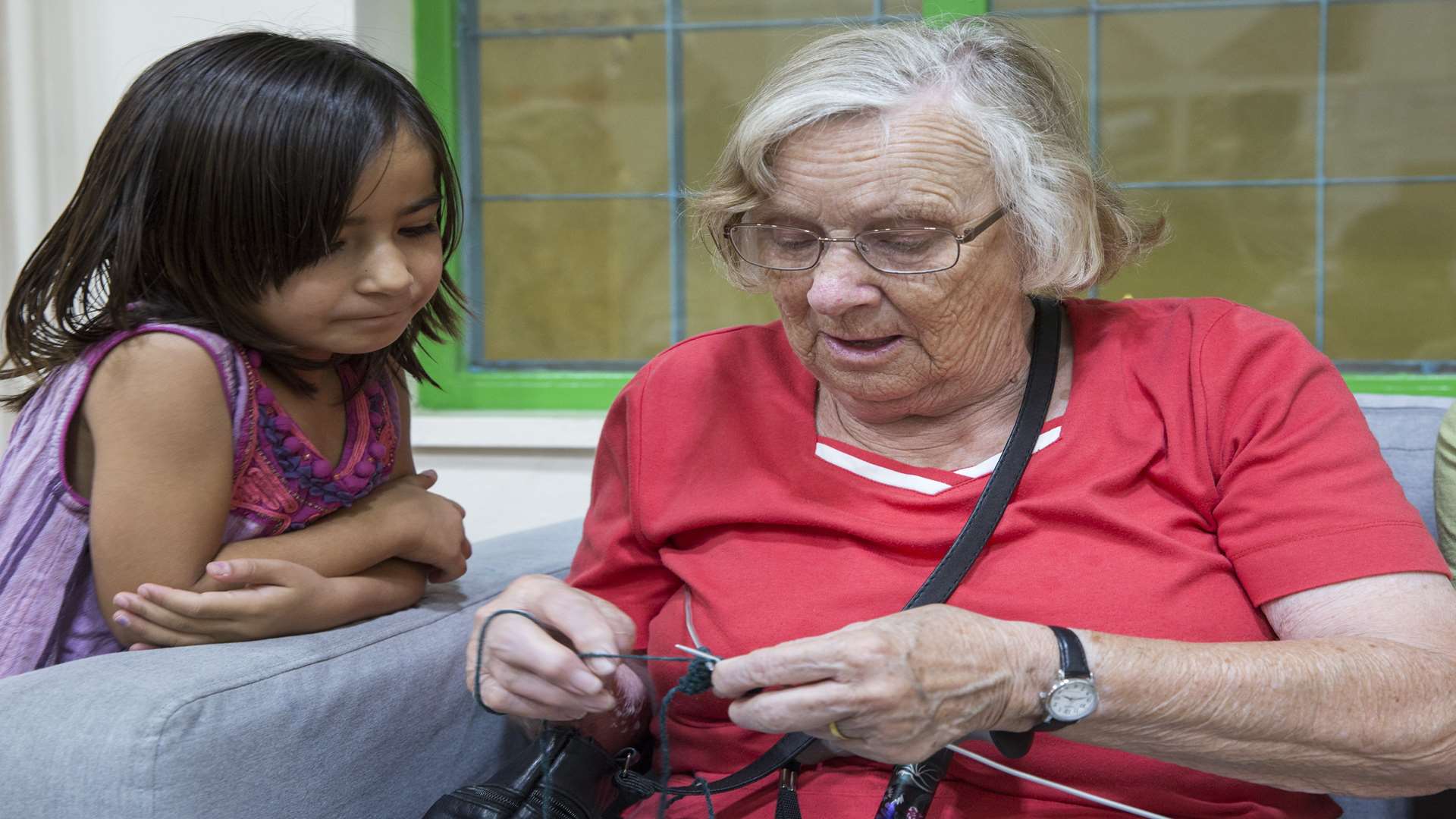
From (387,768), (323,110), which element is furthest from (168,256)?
(387,768)

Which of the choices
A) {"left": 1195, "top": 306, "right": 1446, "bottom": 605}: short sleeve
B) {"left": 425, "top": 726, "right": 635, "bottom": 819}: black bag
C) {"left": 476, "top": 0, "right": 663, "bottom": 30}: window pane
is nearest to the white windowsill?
{"left": 476, "top": 0, "right": 663, "bottom": 30}: window pane

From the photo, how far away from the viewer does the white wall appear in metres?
2.54

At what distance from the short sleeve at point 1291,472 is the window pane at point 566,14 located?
1713 mm

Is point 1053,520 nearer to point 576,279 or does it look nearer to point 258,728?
point 258,728

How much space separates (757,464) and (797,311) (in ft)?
0.69

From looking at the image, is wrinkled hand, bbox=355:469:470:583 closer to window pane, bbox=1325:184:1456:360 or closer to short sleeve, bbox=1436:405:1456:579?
short sleeve, bbox=1436:405:1456:579

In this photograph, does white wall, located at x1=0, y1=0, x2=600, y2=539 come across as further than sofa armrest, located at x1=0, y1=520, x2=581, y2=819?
Yes

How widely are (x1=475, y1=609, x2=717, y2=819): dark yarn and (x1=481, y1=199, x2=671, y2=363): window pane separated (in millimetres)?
1398

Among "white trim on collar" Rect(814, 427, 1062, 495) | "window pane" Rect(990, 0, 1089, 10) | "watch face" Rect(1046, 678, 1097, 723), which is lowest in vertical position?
"watch face" Rect(1046, 678, 1097, 723)

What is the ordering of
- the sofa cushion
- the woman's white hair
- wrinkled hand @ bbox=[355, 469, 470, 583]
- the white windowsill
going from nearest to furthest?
the woman's white hair
wrinkled hand @ bbox=[355, 469, 470, 583]
the sofa cushion
the white windowsill

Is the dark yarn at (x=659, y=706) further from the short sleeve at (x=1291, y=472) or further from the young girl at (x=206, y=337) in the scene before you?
the short sleeve at (x=1291, y=472)

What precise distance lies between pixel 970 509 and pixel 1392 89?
172cm

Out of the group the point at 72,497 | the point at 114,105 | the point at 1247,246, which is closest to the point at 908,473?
the point at 72,497

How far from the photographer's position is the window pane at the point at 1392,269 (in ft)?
8.27
